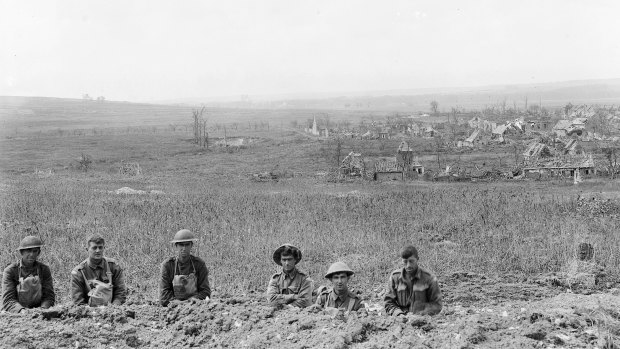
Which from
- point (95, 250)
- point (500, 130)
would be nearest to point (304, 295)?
point (95, 250)

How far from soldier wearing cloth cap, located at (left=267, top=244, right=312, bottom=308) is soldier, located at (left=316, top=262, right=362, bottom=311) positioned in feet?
0.83

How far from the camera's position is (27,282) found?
6.18 meters

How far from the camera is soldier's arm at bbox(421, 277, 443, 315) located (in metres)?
5.64

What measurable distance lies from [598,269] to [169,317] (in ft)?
27.3

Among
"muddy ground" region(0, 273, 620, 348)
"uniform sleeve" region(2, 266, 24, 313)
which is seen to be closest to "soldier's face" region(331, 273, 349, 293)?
"muddy ground" region(0, 273, 620, 348)

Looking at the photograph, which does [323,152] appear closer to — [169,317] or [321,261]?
[321,261]

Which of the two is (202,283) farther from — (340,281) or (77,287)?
(340,281)

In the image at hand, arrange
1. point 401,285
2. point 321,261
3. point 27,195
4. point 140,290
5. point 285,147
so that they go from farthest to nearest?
1. point 285,147
2. point 27,195
3. point 321,261
4. point 140,290
5. point 401,285

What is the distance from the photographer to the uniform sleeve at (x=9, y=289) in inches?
240

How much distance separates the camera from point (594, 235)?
13812 mm

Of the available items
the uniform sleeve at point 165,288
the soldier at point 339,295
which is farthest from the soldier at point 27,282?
the soldier at point 339,295

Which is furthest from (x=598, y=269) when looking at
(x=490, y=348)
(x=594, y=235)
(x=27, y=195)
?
(x=27, y=195)

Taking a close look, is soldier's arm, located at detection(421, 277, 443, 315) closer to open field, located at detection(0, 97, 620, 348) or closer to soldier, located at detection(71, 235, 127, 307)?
open field, located at detection(0, 97, 620, 348)

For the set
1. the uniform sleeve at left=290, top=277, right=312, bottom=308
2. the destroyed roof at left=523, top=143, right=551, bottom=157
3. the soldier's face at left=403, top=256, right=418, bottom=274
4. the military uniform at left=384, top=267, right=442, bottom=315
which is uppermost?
the soldier's face at left=403, top=256, right=418, bottom=274
